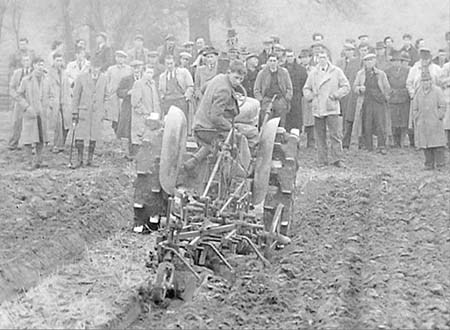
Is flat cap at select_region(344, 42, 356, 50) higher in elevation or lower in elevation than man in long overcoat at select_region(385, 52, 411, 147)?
higher

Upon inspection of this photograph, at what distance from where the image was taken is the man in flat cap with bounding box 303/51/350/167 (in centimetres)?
1608

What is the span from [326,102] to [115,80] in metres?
3.47

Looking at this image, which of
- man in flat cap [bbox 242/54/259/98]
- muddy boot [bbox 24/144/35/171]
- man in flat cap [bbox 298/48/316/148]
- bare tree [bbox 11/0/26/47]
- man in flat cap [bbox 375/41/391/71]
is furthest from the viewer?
bare tree [bbox 11/0/26/47]

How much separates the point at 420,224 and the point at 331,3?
16.3 metres

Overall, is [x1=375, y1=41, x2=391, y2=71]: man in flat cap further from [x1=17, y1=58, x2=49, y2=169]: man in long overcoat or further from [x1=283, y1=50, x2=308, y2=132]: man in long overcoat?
[x1=17, y1=58, x2=49, y2=169]: man in long overcoat

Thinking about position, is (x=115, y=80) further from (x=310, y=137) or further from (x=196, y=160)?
(x=196, y=160)

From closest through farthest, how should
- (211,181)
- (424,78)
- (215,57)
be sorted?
(211,181) < (424,78) < (215,57)

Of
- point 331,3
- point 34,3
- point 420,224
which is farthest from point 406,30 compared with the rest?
point 420,224

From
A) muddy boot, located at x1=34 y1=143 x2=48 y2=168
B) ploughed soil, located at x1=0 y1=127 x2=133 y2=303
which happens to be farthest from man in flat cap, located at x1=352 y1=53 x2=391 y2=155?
muddy boot, located at x1=34 y1=143 x2=48 y2=168

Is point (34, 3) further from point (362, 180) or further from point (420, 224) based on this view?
point (420, 224)

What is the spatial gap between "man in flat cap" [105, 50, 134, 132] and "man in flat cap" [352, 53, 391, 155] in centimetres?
383

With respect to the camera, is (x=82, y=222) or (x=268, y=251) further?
(x=82, y=222)

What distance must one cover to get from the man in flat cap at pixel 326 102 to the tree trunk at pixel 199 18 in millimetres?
9010

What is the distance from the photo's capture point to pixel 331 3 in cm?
2661
